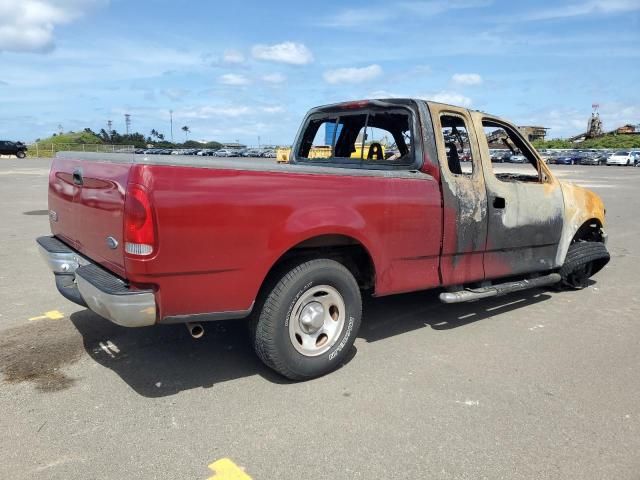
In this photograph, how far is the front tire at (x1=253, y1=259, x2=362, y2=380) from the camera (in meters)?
3.60

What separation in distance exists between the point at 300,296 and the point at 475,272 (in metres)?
1.91

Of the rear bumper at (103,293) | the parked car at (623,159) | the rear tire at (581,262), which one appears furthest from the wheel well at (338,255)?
the parked car at (623,159)

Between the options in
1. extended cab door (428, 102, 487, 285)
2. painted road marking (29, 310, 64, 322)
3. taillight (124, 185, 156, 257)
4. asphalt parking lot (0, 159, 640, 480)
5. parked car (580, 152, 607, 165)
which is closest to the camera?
asphalt parking lot (0, 159, 640, 480)

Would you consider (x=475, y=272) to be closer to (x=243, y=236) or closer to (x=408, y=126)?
(x=408, y=126)

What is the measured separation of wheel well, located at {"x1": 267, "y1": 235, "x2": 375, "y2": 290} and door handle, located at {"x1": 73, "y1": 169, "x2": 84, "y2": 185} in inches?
57.1

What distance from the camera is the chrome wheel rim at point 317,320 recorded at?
149 inches

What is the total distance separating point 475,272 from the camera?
488 centimetres

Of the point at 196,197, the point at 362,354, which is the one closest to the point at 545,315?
the point at 362,354

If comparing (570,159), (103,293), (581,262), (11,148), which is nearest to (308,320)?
(103,293)

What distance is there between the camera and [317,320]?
3.87m

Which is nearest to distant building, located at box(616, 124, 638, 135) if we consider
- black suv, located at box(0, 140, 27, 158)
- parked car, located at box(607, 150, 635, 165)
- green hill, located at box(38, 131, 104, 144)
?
parked car, located at box(607, 150, 635, 165)

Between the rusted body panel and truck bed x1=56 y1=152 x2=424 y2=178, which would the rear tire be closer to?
the rusted body panel

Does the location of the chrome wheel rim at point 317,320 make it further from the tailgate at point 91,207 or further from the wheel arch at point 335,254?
the tailgate at point 91,207

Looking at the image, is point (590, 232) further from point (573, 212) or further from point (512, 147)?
point (512, 147)
